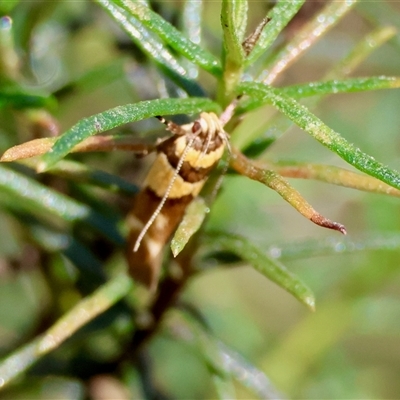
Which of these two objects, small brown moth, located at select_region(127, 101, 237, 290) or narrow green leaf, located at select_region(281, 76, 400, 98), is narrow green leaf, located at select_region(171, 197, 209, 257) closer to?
small brown moth, located at select_region(127, 101, 237, 290)

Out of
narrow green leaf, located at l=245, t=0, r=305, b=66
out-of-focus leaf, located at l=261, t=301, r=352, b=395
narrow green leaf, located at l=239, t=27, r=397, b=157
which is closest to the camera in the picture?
narrow green leaf, located at l=245, t=0, r=305, b=66

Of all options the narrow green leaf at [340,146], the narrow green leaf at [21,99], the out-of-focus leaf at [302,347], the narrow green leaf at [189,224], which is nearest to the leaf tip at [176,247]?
the narrow green leaf at [189,224]

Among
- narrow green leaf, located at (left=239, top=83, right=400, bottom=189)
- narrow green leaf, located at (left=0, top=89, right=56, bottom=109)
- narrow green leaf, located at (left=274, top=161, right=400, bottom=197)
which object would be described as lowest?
narrow green leaf, located at (left=274, top=161, right=400, bottom=197)

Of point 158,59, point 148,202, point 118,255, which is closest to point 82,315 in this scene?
point 148,202

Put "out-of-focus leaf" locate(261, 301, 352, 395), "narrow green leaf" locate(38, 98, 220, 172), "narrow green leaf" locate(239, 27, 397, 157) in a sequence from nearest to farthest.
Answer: "narrow green leaf" locate(38, 98, 220, 172) < "narrow green leaf" locate(239, 27, 397, 157) < "out-of-focus leaf" locate(261, 301, 352, 395)

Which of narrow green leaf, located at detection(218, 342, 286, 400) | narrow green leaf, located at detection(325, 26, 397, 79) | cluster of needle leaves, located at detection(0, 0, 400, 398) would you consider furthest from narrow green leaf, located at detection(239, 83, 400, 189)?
narrow green leaf, located at detection(218, 342, 286, 400)
